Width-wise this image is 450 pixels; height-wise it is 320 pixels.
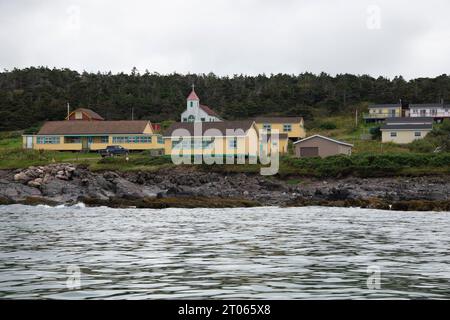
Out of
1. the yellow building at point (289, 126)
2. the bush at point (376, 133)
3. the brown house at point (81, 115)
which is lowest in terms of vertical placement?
the bush at point (376, 133)

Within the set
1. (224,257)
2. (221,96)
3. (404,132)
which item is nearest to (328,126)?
(404,132)

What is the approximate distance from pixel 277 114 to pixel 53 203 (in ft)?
227

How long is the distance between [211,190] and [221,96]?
244ft

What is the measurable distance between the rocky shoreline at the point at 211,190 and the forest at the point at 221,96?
48.3 meters

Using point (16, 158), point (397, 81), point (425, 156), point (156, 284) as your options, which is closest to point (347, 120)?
point (397, 81)

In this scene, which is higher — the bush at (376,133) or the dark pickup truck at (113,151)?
the bush at (376,133)

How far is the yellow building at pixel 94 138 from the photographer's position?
280 ft

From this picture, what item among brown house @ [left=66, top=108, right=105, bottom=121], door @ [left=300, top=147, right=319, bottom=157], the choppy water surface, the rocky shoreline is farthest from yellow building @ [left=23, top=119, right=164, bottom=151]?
the choppy water surface

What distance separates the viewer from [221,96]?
424 feet

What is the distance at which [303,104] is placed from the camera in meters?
119

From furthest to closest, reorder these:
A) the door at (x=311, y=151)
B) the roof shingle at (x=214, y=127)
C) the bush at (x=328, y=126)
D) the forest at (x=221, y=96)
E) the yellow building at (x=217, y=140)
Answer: the forest at (x=221, y=96)
the bush at (x=328, y=126)
the roof shingle at (x=214, y=127)
the yellow building at (x=217, y=140)
the door at (x=311, y=151)

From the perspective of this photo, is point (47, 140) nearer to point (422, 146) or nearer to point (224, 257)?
point (422, 146)

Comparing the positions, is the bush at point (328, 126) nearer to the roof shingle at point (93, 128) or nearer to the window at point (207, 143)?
the window at point (207, 143)

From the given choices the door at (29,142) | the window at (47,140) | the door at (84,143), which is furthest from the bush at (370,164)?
the door at (29,142)
